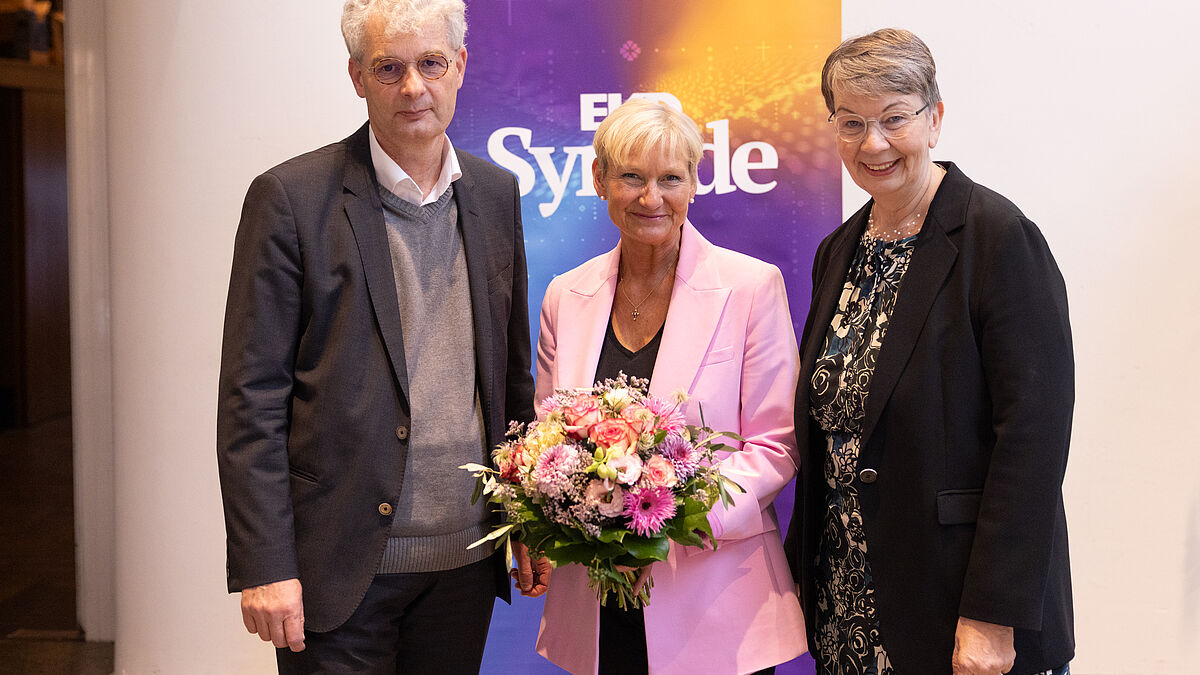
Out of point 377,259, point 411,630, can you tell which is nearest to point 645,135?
point 377,259

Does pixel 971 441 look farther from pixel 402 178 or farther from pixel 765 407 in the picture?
pixel 402 178

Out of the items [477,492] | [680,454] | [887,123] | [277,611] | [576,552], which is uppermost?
[887,123]

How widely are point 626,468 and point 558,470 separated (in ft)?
0.46

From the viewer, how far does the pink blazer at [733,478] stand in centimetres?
242

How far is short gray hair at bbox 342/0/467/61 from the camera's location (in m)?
2.26

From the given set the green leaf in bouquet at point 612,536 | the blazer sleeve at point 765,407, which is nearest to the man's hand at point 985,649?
the blazer sleeve at point 765,407

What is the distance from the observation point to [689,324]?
97.7 inches

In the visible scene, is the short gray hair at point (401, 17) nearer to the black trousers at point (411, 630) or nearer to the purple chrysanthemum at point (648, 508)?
the purple chrysanthemum at point (648, 508)

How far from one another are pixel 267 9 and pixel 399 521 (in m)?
2.24

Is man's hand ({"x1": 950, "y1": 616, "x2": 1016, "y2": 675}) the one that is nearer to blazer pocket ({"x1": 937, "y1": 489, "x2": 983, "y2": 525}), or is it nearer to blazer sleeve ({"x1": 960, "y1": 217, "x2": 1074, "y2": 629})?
blazer sleeve ({"x1": 960, "y1": 217, "x2": 1074, "y2": 629})

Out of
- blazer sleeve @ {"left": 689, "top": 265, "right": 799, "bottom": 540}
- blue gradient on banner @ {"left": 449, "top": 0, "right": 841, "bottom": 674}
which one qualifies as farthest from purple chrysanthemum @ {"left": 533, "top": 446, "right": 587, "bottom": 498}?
blue gradient on banner @ {"left": 449, "top": 0, "right": 841, "bottom": 674}

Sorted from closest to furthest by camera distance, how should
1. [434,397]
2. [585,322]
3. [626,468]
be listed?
[626,468] < [434,397] < [585,322]

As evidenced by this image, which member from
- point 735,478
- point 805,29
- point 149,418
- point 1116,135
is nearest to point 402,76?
point 735,478

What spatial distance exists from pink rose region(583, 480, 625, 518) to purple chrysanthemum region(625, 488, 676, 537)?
15 millimetres
